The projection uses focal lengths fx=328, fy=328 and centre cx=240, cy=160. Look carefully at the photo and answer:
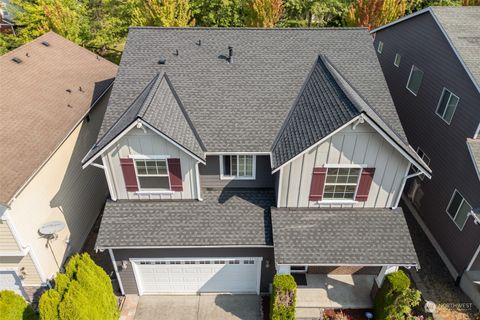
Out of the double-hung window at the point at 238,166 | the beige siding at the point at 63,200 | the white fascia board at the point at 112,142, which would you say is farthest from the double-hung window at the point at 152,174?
the beige siding at the point at 63,200

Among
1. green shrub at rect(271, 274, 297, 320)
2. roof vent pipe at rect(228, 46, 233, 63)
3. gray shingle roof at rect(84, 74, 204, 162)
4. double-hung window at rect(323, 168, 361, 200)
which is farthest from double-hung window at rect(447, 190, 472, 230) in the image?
roof vent pipe at rect(228, 46, 233, 63)

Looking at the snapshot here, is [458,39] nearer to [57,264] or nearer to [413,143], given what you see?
[413,143]

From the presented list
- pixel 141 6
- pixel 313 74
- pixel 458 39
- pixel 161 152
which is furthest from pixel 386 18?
pixel 161 152

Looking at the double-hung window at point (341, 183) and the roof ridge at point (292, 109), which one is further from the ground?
the roof ridge at point (292, 109)

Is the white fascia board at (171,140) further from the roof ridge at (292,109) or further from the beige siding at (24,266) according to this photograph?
the beige siding at (24,266)

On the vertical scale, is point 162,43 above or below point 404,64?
above

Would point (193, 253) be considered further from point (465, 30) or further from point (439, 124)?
point (465, 30)
